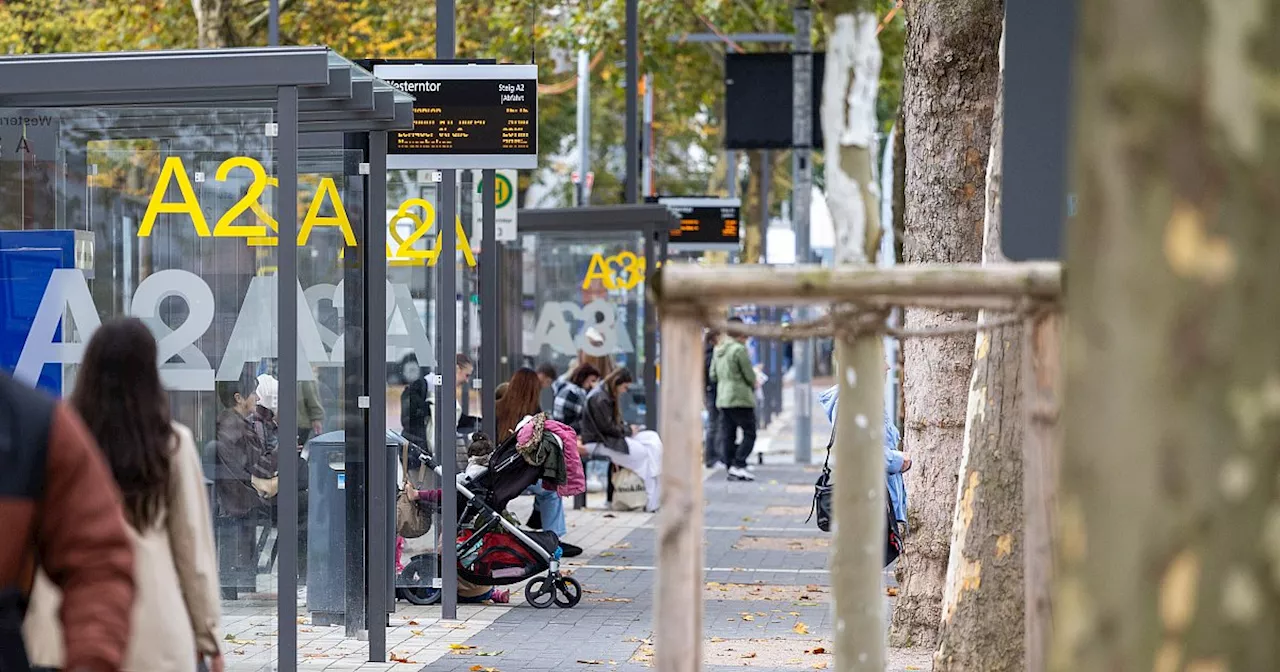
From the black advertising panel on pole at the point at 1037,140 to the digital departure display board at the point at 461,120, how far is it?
6724 millimetres

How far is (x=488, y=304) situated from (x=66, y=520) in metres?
11.9

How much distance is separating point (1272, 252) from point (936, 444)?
7445mm

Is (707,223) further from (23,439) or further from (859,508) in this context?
(23,439)

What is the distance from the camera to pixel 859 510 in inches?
189

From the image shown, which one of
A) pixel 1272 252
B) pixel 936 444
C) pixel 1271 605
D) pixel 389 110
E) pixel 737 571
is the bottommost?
pixel 737 571

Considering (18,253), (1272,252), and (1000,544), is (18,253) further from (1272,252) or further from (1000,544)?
(1272,252)

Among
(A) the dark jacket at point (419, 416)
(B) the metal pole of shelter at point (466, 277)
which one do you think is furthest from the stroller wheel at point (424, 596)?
(B) the metal pole of shelter at point (466, 277)

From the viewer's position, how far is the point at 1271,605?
2492 millimetres

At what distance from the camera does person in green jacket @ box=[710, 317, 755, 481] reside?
23.3 metres

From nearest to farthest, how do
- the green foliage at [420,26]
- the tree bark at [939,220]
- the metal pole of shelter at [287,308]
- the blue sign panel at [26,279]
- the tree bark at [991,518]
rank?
the tree bark at [991,518] < the metal pole of shelter at [287,308] < the blue sign panel at [26,279] < the tree bark at [939,220] < the green foliage at [420,26]

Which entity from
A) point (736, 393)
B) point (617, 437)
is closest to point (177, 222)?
point (617, 437)

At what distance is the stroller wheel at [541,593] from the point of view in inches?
460

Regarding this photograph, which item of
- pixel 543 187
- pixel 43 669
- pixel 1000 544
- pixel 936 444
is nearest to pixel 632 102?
pixel 936 444

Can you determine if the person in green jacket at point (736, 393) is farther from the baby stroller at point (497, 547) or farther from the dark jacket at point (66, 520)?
the dark jacket at point (66, 520)
